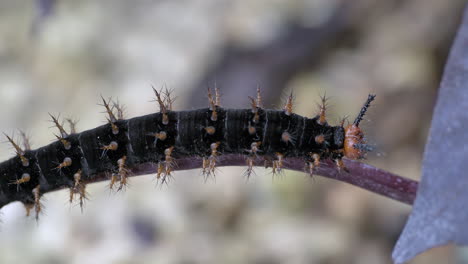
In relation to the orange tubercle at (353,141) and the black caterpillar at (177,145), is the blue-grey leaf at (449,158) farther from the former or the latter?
the orange tubercle at (353,141)

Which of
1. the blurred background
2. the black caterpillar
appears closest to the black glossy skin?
the black caterpillar

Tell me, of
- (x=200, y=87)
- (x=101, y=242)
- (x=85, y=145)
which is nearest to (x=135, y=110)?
(x=200, y=87)

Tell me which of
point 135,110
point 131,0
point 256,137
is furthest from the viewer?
point 131,0

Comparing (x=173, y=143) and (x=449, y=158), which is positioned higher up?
(x=449, y=158)

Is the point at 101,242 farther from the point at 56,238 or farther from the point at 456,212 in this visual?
the point at 456,212

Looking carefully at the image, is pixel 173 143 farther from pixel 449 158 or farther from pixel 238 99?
pixel 238 99

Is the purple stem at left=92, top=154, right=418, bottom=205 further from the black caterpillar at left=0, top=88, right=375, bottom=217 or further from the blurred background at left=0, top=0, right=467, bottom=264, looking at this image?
the blurred background at left=0, top=0, right=467, bottom=264

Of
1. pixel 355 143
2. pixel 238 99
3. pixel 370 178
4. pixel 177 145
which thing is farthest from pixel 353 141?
pixel 238 99
